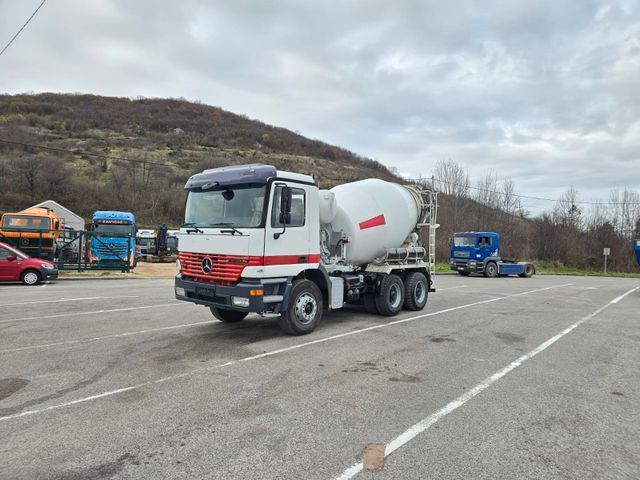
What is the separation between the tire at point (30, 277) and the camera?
16016 millimetres

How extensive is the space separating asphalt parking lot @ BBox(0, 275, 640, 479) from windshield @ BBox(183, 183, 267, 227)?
6.89 feet

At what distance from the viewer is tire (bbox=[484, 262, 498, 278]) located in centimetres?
2844

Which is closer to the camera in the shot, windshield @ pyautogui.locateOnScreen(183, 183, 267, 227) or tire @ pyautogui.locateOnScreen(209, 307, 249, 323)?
windshield @ pyautogui.locateOnScreen(183, 183, 267, 227)

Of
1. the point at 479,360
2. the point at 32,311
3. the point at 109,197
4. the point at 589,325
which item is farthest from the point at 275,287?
the point at 109,197

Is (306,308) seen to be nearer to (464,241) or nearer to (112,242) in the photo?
(112,242)

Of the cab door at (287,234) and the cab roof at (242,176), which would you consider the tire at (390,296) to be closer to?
the cab door at (287,234)

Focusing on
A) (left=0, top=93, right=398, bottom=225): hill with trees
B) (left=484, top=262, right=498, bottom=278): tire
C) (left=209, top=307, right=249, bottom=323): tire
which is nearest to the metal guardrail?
(left=0, top=93, right=398, bottom=225): hill with trees

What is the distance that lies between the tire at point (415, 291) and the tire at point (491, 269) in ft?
60.8

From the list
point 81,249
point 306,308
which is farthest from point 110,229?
point 306,308

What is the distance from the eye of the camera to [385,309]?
403 inches

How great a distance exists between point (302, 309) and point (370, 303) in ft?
9.77

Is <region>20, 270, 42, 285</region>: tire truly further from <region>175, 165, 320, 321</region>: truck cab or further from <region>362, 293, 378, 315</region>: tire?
<region>362, 293, 378, 315</region>: tire

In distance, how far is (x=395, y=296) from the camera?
10.7 meters

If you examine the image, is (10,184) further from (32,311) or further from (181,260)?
(181,260)
